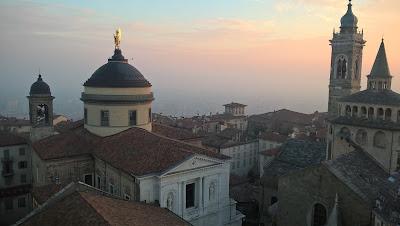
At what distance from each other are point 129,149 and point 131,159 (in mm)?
1769

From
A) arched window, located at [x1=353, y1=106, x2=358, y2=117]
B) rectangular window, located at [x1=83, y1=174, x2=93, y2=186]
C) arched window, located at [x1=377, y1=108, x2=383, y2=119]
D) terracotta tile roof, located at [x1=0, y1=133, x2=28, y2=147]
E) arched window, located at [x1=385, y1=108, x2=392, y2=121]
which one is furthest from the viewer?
terracotta tile roof, located at [x1=0, y1=133, x2=28, y2=147]

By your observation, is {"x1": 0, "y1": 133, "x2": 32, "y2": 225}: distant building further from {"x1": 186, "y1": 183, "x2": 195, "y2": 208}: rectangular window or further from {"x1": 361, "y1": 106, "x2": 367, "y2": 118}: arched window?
{"x1": 361, "y1": 106, "x2": 367, "y2": 118}: arched window

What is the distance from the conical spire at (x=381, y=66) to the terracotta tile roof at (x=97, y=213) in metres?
19.7

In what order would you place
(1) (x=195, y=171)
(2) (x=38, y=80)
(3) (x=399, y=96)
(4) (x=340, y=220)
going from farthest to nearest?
(2) (x=38, y=80) < (3) (x=399, y=96) < (1) (x=195, y=171) < (4) (x=340, y=220)

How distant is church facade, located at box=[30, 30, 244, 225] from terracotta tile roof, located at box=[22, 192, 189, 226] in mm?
3929

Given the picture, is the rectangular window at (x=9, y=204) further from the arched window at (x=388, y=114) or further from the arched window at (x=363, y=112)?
the arched window at (x=388, y=114)

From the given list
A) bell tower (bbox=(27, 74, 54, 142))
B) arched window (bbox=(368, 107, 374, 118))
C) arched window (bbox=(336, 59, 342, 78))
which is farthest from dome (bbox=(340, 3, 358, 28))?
bell tower (bbox=(27, 74, 54, 142))

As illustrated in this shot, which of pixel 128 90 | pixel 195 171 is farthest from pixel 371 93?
pixel 128 90

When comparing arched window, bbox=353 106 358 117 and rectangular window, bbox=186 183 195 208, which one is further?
arched window, bbox=353 106 358 117

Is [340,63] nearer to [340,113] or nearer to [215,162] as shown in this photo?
[340,113]

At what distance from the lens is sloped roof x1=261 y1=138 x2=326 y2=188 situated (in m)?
33.2

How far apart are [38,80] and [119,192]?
16915 mm

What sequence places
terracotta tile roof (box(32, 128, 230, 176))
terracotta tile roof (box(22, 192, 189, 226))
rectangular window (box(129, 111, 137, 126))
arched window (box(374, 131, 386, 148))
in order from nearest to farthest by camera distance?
terracotta tile roof (box(22, 192, 189, 226)), terracotta tile roof (box(32, 128, 230, 176)), arched window (box(374, 131, 386, 148)), rectangular window (box(129, 111, 137, 126))

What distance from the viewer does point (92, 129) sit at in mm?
30250
